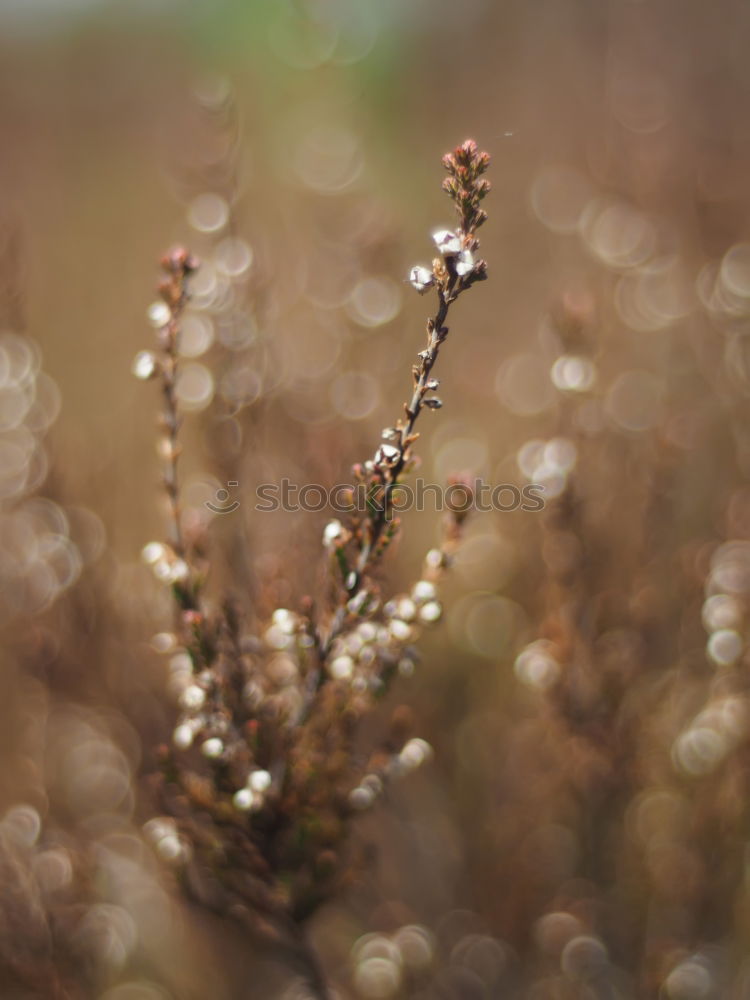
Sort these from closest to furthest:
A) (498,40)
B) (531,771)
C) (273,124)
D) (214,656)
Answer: (214,656) → (531,771) → (273,124) → (498,40)

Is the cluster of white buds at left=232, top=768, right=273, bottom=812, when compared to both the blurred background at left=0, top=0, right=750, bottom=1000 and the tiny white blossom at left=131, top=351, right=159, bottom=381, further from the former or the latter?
the tiny white blossom at left=131, top=351, right=159, bottom=381

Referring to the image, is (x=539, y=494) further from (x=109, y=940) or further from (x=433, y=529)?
(x=109, y=940)

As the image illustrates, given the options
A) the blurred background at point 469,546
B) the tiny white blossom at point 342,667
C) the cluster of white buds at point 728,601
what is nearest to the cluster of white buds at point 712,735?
the blurred background at point 469,546

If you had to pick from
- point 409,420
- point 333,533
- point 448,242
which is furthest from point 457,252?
point 333,533

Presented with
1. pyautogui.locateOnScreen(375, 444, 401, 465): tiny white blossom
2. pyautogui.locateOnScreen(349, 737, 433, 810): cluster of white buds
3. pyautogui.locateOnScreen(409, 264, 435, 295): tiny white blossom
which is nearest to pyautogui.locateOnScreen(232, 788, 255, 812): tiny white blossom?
pyautogui.locateOnScreen(349, 737, 433, 810): cluster of white buds

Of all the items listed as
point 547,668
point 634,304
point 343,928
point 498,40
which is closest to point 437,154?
point 634,304

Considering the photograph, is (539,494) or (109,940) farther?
(109,940)

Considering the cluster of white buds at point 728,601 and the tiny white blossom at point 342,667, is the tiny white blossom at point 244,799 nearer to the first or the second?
the tiny white blossom at point 342,667
